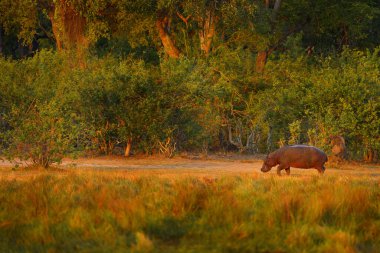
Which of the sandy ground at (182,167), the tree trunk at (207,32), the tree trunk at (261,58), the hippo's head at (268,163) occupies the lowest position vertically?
the sandy ground at (182,167)

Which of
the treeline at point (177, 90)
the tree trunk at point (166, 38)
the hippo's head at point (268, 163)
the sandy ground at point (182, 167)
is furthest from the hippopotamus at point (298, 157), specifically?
the tree trunk at point (166, 38)

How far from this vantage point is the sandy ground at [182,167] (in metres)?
15.3

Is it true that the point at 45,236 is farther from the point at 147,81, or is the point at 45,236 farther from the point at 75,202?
the point at 147,81

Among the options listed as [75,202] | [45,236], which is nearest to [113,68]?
[75,202]

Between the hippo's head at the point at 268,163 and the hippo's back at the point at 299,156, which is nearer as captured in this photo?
the hippo's back at the point at 299,156

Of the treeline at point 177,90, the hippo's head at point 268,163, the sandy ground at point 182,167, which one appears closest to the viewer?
the hippo's head at point 268,163

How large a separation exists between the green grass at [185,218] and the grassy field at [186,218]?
0.5 inches

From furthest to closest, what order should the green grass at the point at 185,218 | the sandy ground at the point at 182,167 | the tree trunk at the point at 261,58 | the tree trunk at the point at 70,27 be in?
1. the tree trunk at the point at 261,58
2. the tree trunk at the point at 70,27
3. the sandy ground at the point at 182,167
4. the green grass at the point at 185,218

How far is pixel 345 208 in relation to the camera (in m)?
9.55

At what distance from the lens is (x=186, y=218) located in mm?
9008

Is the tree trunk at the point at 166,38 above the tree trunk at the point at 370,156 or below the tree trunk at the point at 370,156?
above

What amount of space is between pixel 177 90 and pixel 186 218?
1224 cm

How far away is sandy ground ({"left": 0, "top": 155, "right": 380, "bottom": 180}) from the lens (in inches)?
603

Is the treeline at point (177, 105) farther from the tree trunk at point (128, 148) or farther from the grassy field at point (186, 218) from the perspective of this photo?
the grassy field at point (186, 218)
